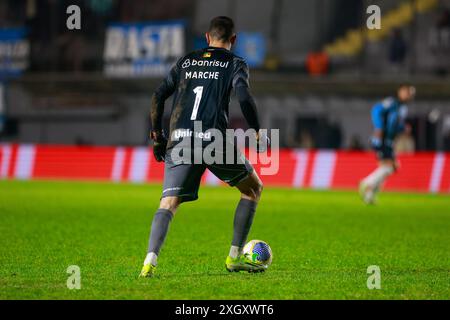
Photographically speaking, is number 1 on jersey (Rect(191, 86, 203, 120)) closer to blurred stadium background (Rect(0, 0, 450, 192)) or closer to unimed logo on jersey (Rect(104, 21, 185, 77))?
blurred stadium background (Rect(0, 0, 450, 192))

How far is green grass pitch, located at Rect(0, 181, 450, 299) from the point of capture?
815 centimetres

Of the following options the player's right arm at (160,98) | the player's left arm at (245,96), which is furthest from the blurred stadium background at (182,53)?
the player's left arm at (245,96)

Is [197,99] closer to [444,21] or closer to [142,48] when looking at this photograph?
[444,21]

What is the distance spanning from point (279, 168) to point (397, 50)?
7422mm

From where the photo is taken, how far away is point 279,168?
2747 cm

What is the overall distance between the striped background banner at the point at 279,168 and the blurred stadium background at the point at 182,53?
2.2 inches

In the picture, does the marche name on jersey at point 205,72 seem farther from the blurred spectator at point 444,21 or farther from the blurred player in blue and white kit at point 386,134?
the blurred spectator at point 444,21

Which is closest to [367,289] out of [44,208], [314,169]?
[44,208]

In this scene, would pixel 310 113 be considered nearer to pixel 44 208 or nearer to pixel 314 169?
pixel 314 169

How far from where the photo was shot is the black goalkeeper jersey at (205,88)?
904cm

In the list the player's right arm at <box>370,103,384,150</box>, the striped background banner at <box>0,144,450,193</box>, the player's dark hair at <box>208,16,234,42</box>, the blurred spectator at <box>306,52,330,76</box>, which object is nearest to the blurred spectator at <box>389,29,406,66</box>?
the blurred spectator at <box>306,52,330,76</box>

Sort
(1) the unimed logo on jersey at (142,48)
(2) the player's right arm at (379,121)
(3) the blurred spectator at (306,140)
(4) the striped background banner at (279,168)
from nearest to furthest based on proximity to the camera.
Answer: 1. (2) the player's right arm at (379,121)
2. (4) the striped background banner at (279,168)
3. (1) the unimed logo on jersey at (142,48)
4. (3) the blurred spectator at (306,140)

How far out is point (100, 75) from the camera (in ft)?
114

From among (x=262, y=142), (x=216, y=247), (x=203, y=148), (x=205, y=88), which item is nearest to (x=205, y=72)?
(x=205, y=88)
